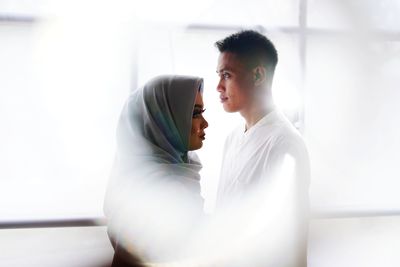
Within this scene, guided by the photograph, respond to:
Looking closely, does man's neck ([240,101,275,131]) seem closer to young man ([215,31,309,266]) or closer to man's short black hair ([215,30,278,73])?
young man ([215,31,309,266])

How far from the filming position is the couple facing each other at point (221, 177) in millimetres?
1051

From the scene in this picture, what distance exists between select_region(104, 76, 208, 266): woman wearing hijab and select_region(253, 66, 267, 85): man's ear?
280mm

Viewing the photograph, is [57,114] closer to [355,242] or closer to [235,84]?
[235,84]

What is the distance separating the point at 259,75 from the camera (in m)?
1.42

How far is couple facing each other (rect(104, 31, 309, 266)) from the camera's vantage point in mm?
1051

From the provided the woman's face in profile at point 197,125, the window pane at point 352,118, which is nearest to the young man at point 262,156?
the woman's face in profile at point 197,125

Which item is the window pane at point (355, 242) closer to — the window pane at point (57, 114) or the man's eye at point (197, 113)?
the man's eye at point (197, 113)

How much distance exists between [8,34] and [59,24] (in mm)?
185

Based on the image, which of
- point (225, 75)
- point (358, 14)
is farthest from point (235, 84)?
point (358, 14)

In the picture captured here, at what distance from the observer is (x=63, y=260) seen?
1.46 m

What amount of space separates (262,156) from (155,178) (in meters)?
0.39

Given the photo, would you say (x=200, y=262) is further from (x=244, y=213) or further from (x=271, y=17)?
(x=271, y=17)

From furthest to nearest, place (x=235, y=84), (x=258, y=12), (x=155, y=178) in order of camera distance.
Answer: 1. (x=258, y=12)
2. (x=235, y=84)
3. (x=155, y=178)

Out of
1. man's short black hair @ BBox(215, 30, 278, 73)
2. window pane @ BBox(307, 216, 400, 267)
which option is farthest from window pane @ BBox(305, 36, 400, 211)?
man's short black hair @ BBox(215, 30, 278, 73)
